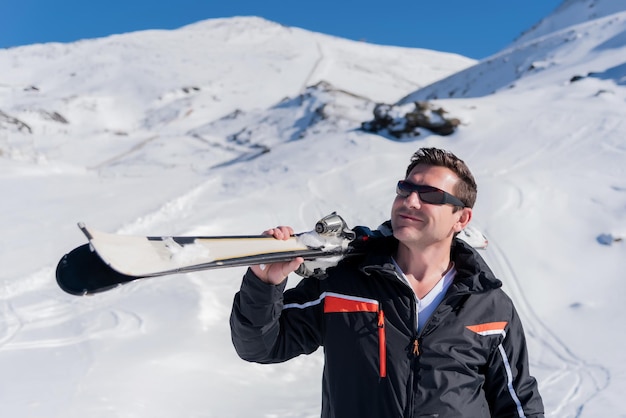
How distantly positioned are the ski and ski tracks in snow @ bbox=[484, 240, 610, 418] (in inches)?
137

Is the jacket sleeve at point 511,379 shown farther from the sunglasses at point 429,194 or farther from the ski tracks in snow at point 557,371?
the ski tracks in snow at point 557,371

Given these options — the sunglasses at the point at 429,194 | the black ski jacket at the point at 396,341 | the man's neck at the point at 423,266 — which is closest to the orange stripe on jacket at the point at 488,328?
the black ski jacket at the point at 396,341

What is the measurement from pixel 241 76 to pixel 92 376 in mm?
46458

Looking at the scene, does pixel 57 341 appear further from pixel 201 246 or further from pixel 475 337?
pixel 475 337

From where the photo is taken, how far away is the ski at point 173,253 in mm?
1750

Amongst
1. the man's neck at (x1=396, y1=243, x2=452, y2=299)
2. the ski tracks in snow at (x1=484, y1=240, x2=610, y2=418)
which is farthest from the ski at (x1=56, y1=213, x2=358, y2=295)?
the ski tracks in snow at (x1=484, y1=240, x2=610, y2=418)

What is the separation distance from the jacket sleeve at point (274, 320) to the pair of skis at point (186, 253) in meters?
0.10

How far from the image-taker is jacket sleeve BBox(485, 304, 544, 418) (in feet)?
6.95

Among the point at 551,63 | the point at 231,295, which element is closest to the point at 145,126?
the point at 551,63

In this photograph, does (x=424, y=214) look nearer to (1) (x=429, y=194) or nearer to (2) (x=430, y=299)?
(1) (x=429, y=194)

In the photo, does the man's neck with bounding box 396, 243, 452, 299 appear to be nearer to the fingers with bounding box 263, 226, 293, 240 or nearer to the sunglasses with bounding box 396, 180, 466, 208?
the sunglasses with bounding box 396, 180, 466, 208

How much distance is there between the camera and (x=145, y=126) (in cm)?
3628

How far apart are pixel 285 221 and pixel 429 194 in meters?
7.92

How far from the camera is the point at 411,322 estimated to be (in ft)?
6.79
